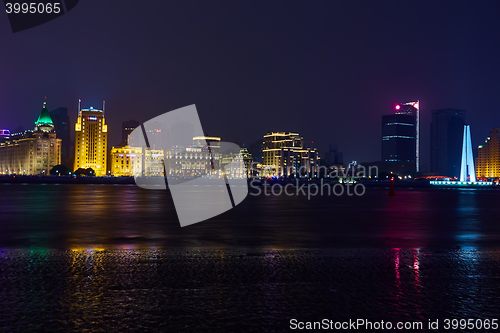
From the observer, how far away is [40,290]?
22.4ft

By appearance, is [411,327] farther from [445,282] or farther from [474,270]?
[474,270]

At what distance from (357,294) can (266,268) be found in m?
2.34

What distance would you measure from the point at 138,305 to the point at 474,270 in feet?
20.5

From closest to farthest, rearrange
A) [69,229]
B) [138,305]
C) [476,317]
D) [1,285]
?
[476,317] < [138,305] < [1,285] < [69,229]

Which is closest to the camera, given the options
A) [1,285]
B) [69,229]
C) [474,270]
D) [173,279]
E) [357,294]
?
[357,294]

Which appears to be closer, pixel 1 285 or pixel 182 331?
pixel 182 331

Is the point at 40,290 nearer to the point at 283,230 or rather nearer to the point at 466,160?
the point at 283,230

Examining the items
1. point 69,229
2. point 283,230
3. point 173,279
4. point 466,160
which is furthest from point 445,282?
point 466,160
